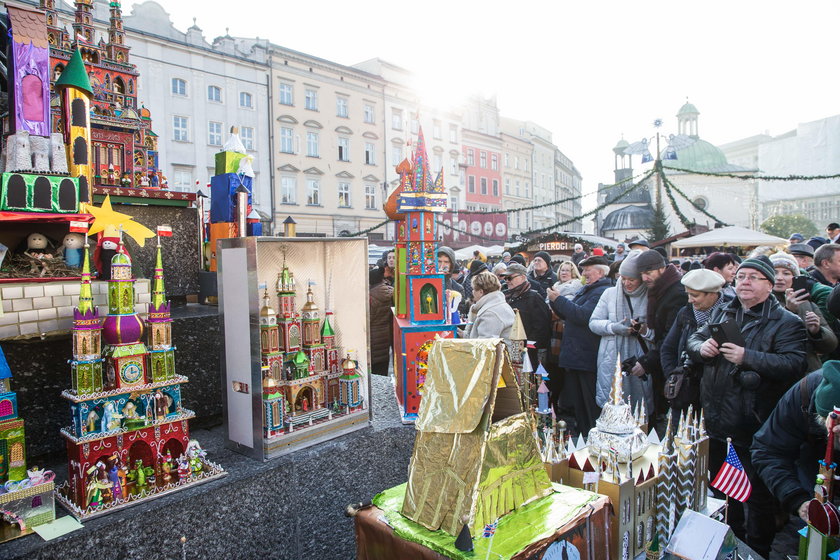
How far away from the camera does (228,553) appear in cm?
205

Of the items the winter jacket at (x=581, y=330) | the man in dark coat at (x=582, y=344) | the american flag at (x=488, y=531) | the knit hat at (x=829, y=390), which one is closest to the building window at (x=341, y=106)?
the man in dark coat at (x=582, y=344)

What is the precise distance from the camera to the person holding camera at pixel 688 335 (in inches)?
137

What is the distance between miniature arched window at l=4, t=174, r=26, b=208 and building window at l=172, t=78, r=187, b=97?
71.7 feet

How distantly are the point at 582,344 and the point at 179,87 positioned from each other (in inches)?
856

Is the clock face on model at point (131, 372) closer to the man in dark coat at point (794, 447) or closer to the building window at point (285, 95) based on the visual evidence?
the man in dark coat at point (794, 447)

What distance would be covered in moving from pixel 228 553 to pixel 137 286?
48.3 inches

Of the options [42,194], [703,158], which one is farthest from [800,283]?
[703,158]

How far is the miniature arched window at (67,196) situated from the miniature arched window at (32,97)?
47cm

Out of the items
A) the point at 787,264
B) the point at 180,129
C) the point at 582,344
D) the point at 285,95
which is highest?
the point at 285,95

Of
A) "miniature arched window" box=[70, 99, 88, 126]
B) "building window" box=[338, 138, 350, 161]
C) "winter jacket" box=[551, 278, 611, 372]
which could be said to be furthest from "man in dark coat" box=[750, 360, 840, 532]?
"building window" box=[338, 138, 350, 161]

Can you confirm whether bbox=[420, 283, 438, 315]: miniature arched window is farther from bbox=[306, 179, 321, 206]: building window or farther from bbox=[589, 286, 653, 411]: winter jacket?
bbox=[306, 179, 321, 206]: building window

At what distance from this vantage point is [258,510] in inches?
85.6

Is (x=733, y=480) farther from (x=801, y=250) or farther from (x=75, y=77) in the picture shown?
(x=801, y=250)

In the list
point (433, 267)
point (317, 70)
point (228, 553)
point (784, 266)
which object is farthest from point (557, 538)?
point (317, 70)
